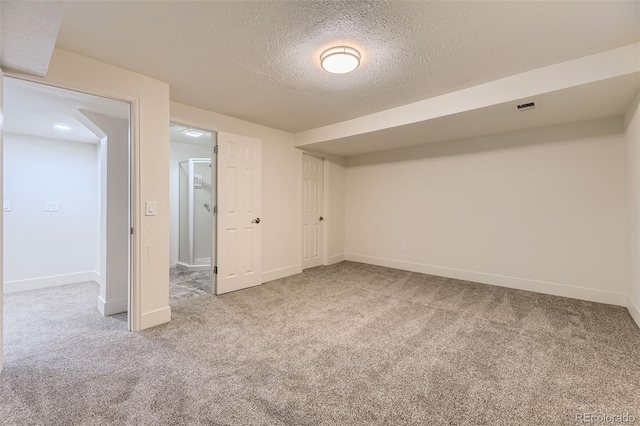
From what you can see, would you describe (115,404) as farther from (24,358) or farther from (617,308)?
(617,308)

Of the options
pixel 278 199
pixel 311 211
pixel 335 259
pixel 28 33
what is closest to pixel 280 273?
pixel 278 199

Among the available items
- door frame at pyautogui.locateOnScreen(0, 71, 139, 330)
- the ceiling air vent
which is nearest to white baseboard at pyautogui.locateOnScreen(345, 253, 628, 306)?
the ceiling air vent

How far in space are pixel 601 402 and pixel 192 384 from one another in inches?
94.1

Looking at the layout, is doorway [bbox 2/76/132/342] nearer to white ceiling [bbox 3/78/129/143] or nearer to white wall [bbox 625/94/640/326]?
white ceiling [bbox 3/78/129/143]

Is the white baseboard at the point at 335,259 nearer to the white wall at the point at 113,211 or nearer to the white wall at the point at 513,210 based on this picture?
the white wall at the point at 513,210

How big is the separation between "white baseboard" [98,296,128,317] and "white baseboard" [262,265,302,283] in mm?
1691

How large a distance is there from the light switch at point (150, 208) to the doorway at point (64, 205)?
161 mm

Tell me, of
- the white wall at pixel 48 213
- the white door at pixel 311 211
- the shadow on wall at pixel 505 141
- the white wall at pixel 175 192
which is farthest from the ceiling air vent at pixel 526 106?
the white wall at pixel 48 213

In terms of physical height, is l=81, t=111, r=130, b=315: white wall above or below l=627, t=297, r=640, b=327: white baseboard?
above

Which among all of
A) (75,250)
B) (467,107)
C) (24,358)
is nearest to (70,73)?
(24,358)

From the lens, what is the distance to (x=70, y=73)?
218cm

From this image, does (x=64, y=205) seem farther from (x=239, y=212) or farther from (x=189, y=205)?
(x=239, y=212)

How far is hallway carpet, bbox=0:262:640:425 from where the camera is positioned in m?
1.52

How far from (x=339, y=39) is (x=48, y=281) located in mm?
4983
